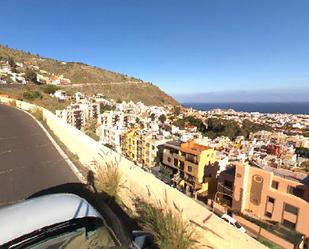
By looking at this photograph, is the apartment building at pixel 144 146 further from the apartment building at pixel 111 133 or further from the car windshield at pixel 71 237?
the car windshield at pixel 71 237

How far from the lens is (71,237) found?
208 cm

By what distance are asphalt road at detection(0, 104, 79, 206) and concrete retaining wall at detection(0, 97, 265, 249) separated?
752mm

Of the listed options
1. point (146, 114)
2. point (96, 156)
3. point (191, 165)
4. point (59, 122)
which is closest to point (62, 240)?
point (96, 156)

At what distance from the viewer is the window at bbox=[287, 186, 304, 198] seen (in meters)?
24.1

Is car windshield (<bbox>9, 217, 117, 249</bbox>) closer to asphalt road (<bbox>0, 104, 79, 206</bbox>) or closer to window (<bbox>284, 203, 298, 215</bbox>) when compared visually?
asphalt road (<bbox>0, 104, 79, 206</bbox>)

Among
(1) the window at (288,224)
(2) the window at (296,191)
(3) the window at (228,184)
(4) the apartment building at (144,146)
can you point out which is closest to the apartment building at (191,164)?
(4) the apartment building at (144,146)

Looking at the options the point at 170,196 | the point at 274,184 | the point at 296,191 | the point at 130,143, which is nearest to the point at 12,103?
the point at 170,196

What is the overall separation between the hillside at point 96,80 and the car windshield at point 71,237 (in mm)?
82205

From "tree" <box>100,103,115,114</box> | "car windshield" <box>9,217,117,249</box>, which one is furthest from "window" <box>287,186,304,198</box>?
"tree" <box>100,103,115,114</box>

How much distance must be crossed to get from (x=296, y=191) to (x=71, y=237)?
26.8 m

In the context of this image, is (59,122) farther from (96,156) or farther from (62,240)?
(62,240)

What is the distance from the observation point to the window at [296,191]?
2414 cm

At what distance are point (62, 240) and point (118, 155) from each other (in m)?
3.83

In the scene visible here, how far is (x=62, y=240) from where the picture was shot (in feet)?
6.66
